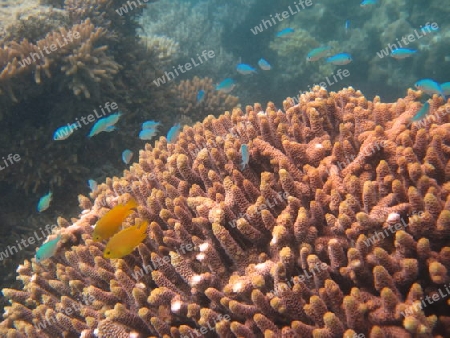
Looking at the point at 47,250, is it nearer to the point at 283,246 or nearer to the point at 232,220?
the point at 232,220

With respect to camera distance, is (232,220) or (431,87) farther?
(431,87)

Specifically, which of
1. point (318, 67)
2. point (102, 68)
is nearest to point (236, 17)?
point (318, 67)

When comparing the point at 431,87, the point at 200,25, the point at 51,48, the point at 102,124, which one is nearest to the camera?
the point at 431,87

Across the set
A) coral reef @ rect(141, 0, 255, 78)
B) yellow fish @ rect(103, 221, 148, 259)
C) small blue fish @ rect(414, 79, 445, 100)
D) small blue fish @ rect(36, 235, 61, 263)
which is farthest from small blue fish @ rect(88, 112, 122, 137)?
coral reef @ rect(141, 0, 255, 78)

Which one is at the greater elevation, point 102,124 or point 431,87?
point 102,124

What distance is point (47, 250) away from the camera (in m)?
3.22

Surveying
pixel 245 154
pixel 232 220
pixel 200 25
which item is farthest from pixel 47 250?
pixel 200 25

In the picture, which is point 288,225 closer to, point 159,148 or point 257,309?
point 257,309

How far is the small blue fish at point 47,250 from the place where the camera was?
3182 mm

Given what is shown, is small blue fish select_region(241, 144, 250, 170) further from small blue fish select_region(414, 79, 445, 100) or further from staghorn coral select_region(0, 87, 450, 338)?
small blue fish select_region(414, 79, 445, 100)

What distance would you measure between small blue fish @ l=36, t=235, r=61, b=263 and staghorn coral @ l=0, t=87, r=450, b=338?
0.13 m

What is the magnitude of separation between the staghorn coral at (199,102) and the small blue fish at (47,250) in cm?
496

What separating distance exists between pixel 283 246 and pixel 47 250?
239 centimetres

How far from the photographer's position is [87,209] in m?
3.96
